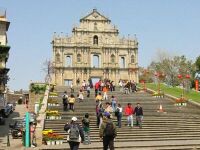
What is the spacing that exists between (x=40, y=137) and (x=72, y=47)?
62.9 meters

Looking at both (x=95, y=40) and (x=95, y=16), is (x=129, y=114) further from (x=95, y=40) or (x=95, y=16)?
(x=95, y=16)

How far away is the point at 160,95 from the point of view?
43.3m

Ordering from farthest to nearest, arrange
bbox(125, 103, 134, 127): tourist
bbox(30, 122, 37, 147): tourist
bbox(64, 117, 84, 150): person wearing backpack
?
bbox(125, 103, 134, 127): tourist
bbox(30, 122, 37, 147): tourist
bbox(64, 117, 84, 150): person wearing backpack

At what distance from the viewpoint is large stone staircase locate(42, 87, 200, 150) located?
21836 mm

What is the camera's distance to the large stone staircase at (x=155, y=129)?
21836 mm

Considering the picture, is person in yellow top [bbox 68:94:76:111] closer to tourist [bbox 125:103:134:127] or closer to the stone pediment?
tourist [bbox 125:103:134:127]

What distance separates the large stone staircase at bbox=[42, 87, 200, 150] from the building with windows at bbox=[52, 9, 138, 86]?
46085 mm

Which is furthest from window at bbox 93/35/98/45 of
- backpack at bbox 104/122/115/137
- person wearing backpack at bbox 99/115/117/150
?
backpack at bbox 104/122/115/137

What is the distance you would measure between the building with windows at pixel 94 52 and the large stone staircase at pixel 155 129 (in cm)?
4608

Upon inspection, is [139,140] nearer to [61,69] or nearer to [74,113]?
[74,113]

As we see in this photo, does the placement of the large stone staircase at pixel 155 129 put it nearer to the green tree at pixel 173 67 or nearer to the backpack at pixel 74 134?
the backpack at pixel 74 134

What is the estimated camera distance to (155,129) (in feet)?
89.8

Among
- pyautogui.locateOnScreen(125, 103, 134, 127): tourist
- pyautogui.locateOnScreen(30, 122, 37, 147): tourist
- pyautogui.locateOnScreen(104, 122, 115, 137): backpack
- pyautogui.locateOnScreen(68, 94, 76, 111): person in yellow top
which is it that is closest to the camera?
pyautogui.locateOnScreen(104, 122, 115, 137): backpack

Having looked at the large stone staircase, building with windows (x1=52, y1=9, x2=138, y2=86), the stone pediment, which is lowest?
the large stone staircase
